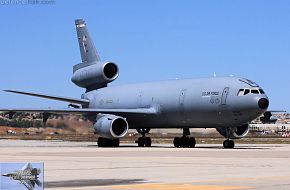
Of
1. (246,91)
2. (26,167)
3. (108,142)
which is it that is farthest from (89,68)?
(26,167)

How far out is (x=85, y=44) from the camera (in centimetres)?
6231

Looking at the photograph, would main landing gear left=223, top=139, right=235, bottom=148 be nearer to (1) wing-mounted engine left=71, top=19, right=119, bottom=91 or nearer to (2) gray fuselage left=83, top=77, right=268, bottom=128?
(2) gray fuselage left=83, top=77, right=268, bottom=128

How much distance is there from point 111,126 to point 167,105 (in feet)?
13.6

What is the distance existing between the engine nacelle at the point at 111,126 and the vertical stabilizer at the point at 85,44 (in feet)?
41.9

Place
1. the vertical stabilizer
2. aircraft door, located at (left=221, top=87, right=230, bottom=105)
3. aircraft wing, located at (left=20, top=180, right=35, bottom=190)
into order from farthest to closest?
the vertical stabilizer < aircraft door, located at (left=221, top=87, right=230, bottom=105) < aircraft wing, located at (left=20, top=180, right=35, bottom=190)

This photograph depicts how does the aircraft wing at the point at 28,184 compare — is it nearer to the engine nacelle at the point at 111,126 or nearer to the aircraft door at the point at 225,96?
the aircraft door at the point at 225,96

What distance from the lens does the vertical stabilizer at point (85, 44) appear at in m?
60.8

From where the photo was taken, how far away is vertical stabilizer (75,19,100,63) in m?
60.8

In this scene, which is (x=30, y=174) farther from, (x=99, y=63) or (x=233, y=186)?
(x=99, y=63)

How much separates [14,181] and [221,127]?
35.3 meters

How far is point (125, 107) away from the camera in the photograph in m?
53.3

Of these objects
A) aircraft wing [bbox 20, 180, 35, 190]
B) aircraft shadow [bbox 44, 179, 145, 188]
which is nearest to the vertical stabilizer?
aircraft shadow [bbox 44, 179, 145, 188]

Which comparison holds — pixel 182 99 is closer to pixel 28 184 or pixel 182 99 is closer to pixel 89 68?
pixel 89 68

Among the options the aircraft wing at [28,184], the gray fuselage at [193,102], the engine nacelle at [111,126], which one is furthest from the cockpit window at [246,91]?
the aircraft wing at [28,184]
